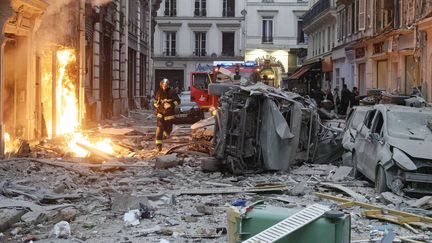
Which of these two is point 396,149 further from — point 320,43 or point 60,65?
point 320,43

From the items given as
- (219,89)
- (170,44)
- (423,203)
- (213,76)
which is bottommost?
(423,203)

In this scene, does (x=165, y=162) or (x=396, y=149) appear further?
(x=165, y=162)

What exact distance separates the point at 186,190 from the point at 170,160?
2468 millimetres

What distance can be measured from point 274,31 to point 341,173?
49.7 m

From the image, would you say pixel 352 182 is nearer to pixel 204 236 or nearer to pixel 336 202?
pixel 336 202

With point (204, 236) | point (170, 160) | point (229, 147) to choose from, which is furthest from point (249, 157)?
point (204, 236)

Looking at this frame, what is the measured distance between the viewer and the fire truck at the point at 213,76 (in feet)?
85.3

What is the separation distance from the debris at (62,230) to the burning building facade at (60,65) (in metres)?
6.36

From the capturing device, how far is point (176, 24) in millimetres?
60812

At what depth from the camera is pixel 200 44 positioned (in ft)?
200

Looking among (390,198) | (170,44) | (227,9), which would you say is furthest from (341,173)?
(227,9)

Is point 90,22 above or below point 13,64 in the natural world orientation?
above

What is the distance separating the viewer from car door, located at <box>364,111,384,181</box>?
393 inches

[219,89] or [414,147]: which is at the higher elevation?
[219,89]
